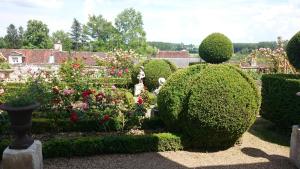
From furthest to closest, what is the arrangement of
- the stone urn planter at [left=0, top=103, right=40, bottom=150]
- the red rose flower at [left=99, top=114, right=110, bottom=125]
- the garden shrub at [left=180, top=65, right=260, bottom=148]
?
the red rose flower at [left=99, top=114, right=110, bottom=125], the garden shrub at [left=180, top=65, right=260, bottom=148], the stone urn planter at [left=0, top=103, right=40, bottom=150]

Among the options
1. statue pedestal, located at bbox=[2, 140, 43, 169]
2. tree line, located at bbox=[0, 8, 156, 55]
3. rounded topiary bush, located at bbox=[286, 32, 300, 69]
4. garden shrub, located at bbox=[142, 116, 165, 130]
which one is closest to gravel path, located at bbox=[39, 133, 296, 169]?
statue pedestal, located at bbox=[2, 140, 43, 169]

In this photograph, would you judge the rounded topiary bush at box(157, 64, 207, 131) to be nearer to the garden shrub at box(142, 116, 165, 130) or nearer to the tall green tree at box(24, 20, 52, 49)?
the garden shrub at box(142, 116, 165, 130)

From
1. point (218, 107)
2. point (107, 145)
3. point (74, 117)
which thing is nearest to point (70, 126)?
point (74, 117)

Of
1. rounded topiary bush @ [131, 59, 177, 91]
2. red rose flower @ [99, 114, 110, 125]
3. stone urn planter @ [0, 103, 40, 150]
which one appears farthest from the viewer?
rounded topiary bush @ [131, 59, 177, 91]

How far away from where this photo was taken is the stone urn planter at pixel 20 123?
4363 millimetres

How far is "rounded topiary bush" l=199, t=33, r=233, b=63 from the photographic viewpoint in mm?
10625

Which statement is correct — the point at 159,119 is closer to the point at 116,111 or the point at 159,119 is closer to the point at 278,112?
the point at 116,111

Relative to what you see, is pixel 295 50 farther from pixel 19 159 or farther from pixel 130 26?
pixel 130 26

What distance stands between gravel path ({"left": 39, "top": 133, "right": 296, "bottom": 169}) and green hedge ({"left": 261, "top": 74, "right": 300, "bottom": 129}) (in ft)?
3.13

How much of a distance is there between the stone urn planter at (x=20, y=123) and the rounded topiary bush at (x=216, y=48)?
7.61m

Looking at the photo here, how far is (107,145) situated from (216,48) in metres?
6.55

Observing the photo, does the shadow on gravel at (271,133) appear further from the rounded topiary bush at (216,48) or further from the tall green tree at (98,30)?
the tall green tree at (98,30)

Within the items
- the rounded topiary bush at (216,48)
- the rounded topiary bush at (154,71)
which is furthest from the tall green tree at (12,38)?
the rounded topiary bush at (216,48)

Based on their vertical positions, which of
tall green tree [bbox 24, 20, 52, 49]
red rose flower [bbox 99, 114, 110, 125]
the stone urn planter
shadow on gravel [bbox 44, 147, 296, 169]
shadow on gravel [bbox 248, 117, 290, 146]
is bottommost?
shadow on gravel [bbox 44, 147, 296, 169]
